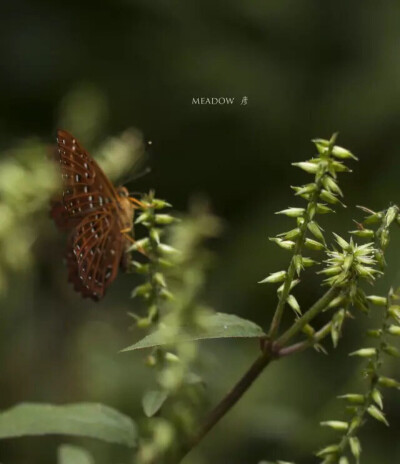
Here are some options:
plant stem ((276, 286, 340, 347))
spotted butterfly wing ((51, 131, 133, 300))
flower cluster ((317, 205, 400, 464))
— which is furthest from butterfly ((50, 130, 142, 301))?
flower cluster ((317, 205, 400, 464))

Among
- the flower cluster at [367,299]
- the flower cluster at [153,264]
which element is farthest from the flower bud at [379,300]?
the flower cluster at [153,264]

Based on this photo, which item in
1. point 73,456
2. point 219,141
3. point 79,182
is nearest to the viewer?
point 73,456

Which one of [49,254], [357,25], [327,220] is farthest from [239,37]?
[49,254]

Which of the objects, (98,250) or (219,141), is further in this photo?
(219,141)

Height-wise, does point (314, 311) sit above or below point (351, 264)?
below

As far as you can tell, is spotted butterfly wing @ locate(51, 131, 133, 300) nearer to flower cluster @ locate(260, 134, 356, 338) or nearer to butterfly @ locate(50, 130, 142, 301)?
butterfly @ locate(50, 130, 142, 301)

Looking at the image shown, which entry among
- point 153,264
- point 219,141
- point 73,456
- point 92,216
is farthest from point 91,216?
point 219,141

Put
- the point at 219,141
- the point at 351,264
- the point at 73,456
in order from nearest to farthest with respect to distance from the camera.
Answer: the point at 351,264 → the point at 73,456 → the point at 219,141

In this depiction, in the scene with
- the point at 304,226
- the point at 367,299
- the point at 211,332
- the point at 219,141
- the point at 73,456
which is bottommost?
the point at 219,141

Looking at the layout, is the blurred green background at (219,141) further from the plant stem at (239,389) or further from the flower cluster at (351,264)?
the flower cluster at (351,264)

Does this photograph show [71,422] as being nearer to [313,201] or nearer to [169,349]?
[169,349]
